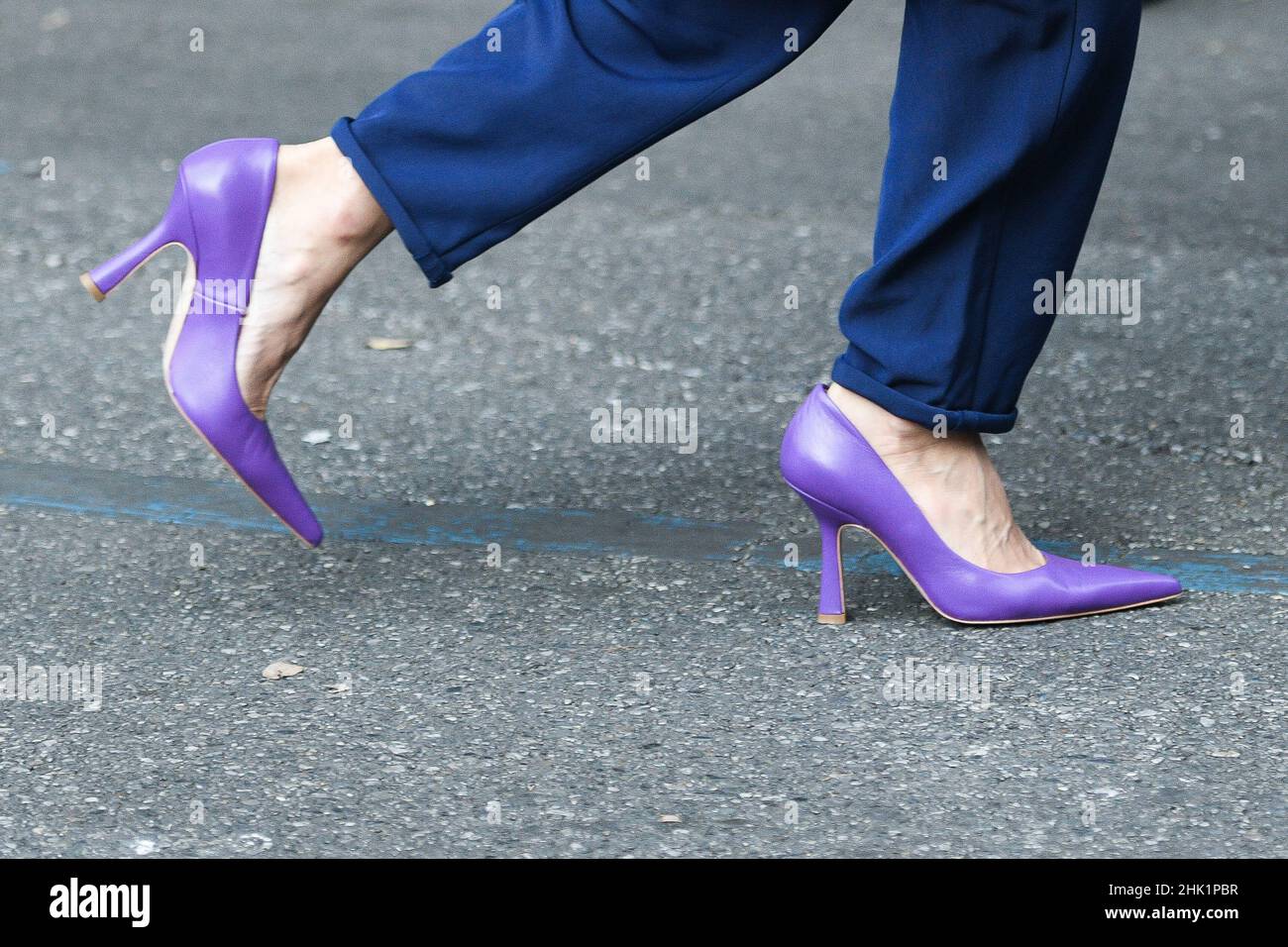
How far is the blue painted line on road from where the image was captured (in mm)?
2410

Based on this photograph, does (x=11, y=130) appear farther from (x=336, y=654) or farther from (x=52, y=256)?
(x=336, y=654)

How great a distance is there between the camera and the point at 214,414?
2.12m

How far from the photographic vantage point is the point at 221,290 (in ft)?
7.05

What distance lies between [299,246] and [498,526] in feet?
1.90

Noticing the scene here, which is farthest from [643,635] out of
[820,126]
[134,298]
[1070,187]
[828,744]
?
[820,126]

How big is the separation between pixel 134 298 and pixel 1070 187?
2.09m

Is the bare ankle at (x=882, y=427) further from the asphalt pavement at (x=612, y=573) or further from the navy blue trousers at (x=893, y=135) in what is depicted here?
the asphalt pavement at (x=612, y=573)

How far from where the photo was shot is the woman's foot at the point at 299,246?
6.95ft

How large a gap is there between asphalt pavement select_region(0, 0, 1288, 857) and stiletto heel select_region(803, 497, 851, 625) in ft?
0.11

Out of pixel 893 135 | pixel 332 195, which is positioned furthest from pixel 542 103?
pixel 893 135

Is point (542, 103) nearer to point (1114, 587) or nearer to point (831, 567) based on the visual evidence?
point (831, 567)

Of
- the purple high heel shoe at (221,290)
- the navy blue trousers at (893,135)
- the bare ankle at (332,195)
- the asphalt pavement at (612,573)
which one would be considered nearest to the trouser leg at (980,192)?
the navy blue trousers at (893,135)

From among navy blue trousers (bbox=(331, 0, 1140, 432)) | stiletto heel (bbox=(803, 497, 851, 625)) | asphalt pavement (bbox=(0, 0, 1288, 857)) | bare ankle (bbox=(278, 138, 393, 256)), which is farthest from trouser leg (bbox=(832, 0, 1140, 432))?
bare ankle (bbox=(278, 138, 393, 256))

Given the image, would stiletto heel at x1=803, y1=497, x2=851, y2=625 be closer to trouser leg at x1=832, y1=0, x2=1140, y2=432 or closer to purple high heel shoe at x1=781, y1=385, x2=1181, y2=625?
purple high heel shoe at x1=781, y1=385, x2=1181, y2=625
